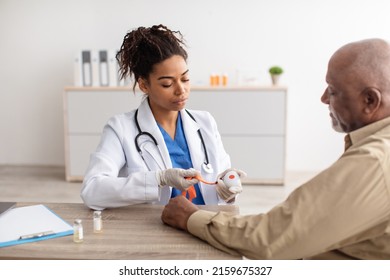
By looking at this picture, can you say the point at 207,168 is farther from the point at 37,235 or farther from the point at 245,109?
A: the point at 245,109

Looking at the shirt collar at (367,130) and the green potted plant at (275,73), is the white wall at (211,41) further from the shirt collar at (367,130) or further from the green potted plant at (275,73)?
the shirt collar at (367,130)

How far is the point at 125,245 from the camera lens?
123 centimetres

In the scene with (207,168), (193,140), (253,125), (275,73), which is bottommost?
(253,125)

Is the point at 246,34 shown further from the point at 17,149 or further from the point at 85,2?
the point at 17,149

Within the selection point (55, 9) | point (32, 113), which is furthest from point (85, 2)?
point (32, 113)

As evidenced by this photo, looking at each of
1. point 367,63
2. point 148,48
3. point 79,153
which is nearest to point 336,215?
point 367,63

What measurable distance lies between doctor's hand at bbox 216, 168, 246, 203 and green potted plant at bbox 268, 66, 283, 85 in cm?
288

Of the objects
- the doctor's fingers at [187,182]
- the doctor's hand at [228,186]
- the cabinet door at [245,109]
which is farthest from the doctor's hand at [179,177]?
the cabinet door at [245,109]

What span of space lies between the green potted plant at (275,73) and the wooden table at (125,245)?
3257 millimetres

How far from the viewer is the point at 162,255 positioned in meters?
Result: 1.17

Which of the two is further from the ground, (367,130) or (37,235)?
(367,130)

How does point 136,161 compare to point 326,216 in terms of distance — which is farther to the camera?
point 136,161

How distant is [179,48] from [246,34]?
3003 millimetres

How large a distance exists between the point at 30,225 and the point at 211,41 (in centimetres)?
370
